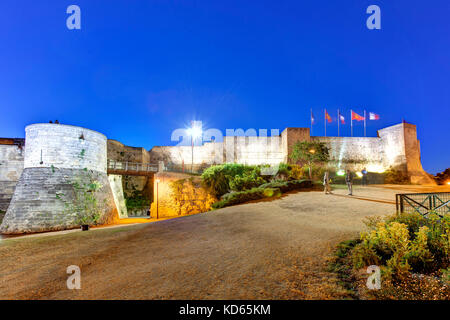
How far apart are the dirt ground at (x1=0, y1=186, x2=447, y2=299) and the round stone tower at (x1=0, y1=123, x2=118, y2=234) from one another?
30.3 ft

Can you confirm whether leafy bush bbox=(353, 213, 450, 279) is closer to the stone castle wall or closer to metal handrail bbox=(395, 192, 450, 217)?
metal handrail bbox=(395, 192, 450, 217)

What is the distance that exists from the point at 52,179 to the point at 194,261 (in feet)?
53.6

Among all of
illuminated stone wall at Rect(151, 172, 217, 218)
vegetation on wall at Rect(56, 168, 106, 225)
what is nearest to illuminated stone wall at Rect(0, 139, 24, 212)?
vegetation on wall at Rect(56, 168, 106, 225)

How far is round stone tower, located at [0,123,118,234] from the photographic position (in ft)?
47.0

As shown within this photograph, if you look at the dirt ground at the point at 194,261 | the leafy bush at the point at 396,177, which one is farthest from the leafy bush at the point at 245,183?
the leafy bush at the point at 396,177

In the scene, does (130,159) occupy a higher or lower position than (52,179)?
higher

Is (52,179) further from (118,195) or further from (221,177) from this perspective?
(221,177)

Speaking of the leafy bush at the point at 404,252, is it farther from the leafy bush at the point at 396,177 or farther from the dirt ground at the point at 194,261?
the leafy bush at the point at 396,177

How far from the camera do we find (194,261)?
4.28 m

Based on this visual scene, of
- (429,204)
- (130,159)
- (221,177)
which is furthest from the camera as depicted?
(130,159)

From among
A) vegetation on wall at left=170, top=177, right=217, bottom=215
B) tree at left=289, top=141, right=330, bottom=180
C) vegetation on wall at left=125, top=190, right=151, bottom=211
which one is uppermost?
tree at left=289, top=141, right=330, bottom=180

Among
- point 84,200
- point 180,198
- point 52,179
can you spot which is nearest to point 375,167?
point 180,198

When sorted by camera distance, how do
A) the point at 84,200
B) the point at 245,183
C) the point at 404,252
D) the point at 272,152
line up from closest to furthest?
1. the point at 404,252
2. the point at 84,200
3. the point at 245,183
4. the point at 272,152

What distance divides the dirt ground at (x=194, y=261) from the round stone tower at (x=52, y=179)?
9226 mm
